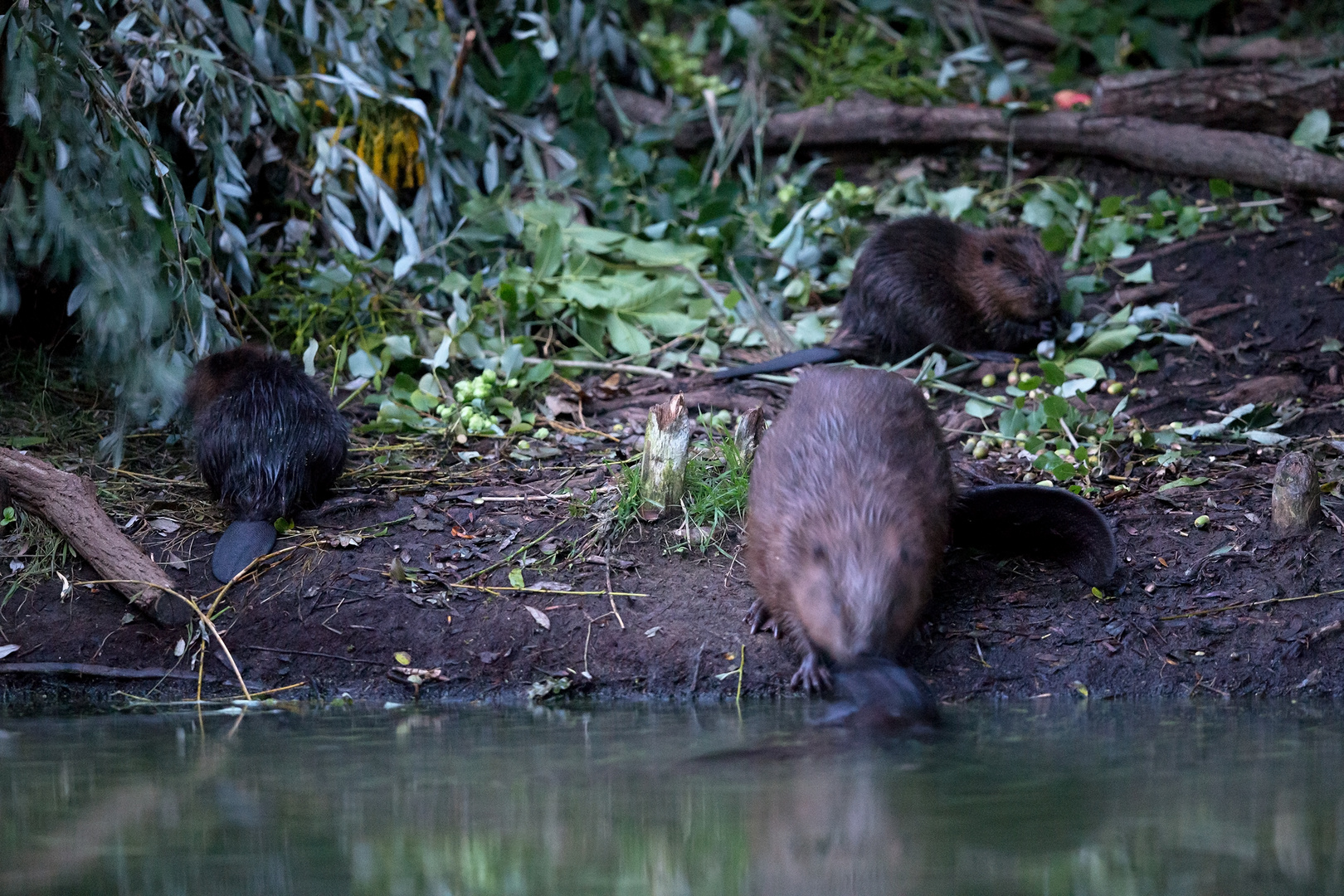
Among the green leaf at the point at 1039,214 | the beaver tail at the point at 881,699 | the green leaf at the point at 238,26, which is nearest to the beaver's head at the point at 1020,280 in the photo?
the green leaf at the point at 1039,214

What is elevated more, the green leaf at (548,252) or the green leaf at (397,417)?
the green leaf at (548,252)

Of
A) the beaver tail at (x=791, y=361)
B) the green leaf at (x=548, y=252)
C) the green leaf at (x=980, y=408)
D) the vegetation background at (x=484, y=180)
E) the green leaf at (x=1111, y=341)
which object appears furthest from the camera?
the green leaf at (x=548, y=252)

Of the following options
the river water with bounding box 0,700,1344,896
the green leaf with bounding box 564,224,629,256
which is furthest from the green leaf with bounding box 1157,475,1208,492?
the green leaf with bounding box 564,224,629,256

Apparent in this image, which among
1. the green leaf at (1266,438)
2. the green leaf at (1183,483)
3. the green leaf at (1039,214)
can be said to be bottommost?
the green leaf at (1183,483)

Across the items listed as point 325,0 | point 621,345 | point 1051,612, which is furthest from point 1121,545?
point 325,0

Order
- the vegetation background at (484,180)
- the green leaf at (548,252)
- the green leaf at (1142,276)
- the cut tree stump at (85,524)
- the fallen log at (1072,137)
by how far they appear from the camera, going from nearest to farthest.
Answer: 1. the cut tree stump at (85,524)
2. the vegetation background at (484,180)
3. the green leaf at (548,252)
4. the green leaf at (1142,276)
5. the fallen log at (1072,137)

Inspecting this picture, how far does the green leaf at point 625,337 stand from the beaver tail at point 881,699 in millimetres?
2802

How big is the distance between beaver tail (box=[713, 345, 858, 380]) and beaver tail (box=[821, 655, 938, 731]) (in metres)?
2.46

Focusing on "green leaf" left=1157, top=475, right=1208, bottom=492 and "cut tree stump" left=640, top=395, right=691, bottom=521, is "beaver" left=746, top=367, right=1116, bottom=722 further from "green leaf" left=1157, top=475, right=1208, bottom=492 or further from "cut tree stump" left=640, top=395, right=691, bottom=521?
"green leaf" left=1157, top=475, right=1208, bottom=492

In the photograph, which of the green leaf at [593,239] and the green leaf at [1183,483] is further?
the green leaf at [593,239]

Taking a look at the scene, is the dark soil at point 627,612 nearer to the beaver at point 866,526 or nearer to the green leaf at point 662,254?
the beaver at point 866,526

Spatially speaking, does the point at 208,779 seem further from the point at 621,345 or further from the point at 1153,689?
the point at 621,345

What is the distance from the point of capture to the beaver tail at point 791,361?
518cm

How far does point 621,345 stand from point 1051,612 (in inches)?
96.3
